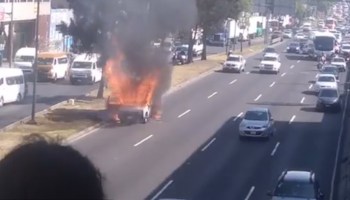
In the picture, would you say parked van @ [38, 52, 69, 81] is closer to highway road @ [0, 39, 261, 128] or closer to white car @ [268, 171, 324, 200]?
highway road @ [0, 39, 261, 128]

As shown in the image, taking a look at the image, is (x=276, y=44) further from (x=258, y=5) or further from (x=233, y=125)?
(x=233, y=125)

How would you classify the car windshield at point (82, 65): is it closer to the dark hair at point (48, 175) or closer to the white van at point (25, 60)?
the white van at point (25, 60)

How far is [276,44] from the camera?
291 ft

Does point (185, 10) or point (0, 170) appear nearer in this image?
point (0, 170)

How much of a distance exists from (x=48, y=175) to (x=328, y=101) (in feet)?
112

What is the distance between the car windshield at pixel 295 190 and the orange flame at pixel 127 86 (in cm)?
1088

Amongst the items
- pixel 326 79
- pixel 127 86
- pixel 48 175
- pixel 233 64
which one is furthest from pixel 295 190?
pixel 233 64

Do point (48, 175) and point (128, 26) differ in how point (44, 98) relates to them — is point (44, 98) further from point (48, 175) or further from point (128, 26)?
point (48, 175)

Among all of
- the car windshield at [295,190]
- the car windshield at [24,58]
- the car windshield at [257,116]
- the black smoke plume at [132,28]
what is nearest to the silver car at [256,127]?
the car windshield at [257,116]

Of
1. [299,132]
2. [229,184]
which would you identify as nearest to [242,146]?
[299,132]

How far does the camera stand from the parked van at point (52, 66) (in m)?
43.0

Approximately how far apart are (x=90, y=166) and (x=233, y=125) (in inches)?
1149

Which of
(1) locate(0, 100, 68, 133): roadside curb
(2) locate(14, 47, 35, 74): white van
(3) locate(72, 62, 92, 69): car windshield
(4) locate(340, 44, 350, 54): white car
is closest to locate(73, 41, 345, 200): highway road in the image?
(1) locate(0, 100, 68, 133): roadside curb

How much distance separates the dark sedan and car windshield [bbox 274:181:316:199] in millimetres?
18211
